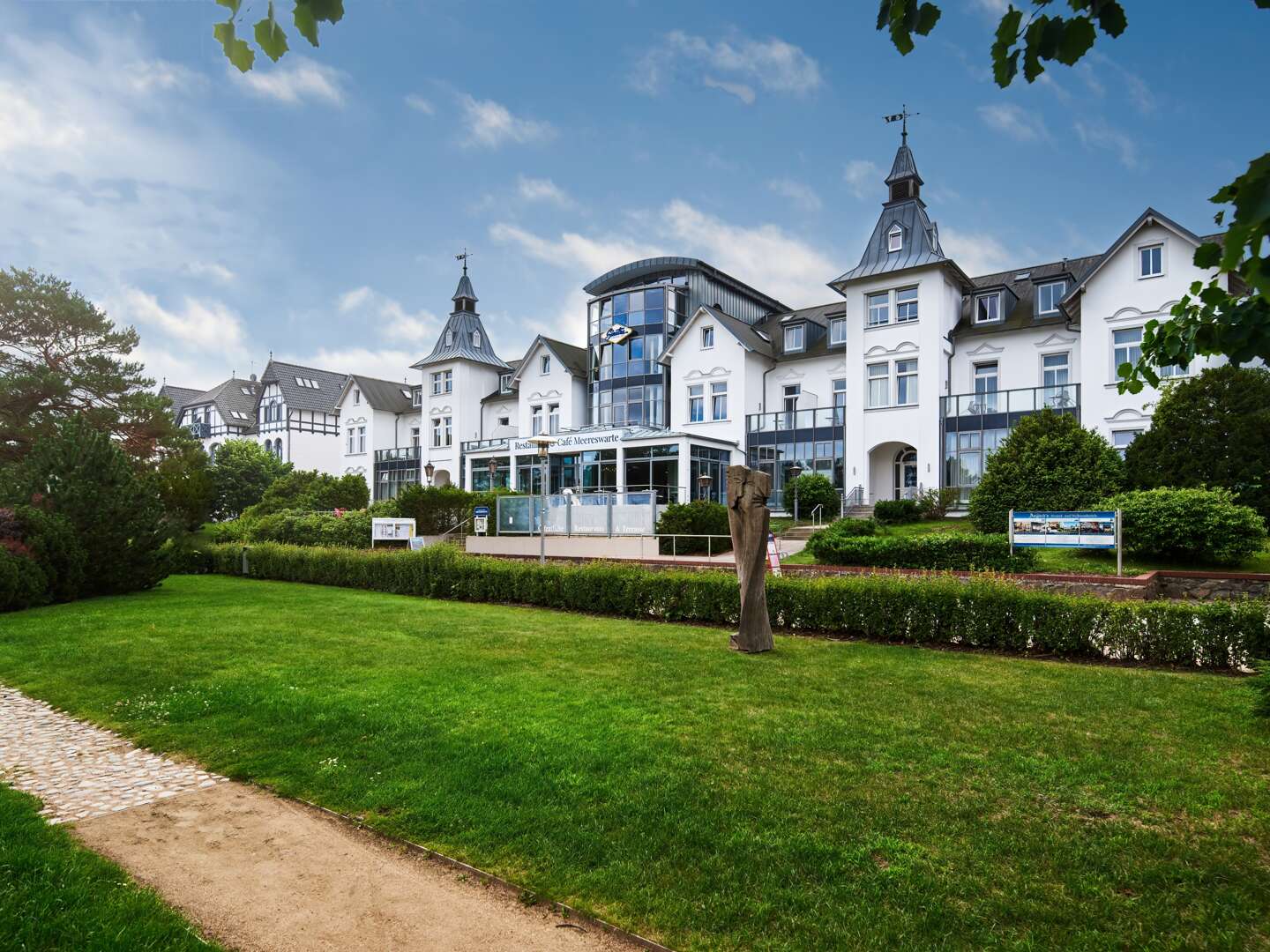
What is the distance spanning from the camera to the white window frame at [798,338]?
39.8 m

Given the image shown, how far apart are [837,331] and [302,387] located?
47493mm

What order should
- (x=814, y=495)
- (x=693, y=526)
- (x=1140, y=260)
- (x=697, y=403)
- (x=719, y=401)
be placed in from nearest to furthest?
(x=693, y=526)
(x=1140, y=260)
(x=814, y=495)
(x=719, y=401)
(x=697, y=403)

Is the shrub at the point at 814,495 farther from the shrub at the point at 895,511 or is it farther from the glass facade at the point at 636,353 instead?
the glass facade at the point at 636,353

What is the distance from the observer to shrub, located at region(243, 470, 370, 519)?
1703 inches

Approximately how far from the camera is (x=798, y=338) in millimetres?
40062

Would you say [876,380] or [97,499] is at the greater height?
[876,380]

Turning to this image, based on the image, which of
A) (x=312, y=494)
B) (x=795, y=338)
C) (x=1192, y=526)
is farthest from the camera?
(x=312, y=494)

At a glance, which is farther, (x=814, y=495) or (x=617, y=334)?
(x=617, y=334)

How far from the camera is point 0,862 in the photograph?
4.03 meters

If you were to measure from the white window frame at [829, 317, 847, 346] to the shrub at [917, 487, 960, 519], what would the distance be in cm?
1008

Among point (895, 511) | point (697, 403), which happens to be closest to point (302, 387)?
point (697, 403)

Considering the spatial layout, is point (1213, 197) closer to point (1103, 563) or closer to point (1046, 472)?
point (1103, 563)

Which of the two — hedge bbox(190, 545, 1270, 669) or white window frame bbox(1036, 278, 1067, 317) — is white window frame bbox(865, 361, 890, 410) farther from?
hedge bbox(190, 545, 1270, 669)

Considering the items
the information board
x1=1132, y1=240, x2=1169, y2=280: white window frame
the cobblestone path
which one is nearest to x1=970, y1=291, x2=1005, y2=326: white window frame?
x1=1132, y1=240, x2=1169, y2=280: white window frame
